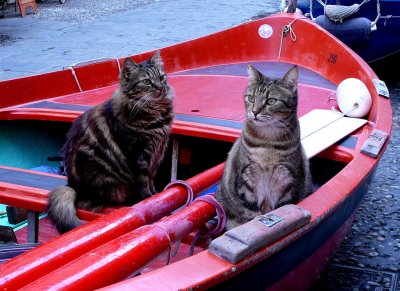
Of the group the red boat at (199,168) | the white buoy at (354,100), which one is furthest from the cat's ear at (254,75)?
the white buoy at (354,100)

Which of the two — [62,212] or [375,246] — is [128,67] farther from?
[375,246]

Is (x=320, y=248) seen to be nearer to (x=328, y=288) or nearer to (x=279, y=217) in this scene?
(x=279, y=217)

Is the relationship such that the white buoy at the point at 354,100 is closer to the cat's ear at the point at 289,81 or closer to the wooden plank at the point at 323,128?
the wooden plank at the point at 323,128

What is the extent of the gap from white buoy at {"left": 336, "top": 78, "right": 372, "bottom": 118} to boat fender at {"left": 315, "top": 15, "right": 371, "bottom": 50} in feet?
9.33

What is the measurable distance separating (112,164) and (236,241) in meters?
1.07

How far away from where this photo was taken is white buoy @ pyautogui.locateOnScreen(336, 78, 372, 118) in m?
3.42

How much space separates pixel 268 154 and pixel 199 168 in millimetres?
1385

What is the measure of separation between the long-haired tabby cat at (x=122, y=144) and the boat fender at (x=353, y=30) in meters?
3.81

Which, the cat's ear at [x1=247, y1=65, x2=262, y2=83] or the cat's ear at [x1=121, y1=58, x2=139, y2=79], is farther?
the cat's ear at [x1=121, y1=58, x2=139, y2=79]

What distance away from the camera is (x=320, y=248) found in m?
2.42

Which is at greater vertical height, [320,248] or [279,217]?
[279,217]

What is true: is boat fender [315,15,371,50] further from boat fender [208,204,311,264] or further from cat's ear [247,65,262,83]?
boat fender [208,204,311,264]

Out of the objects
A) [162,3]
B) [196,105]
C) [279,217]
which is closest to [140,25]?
[162,3]

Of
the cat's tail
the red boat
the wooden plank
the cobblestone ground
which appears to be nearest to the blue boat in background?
the red boat
